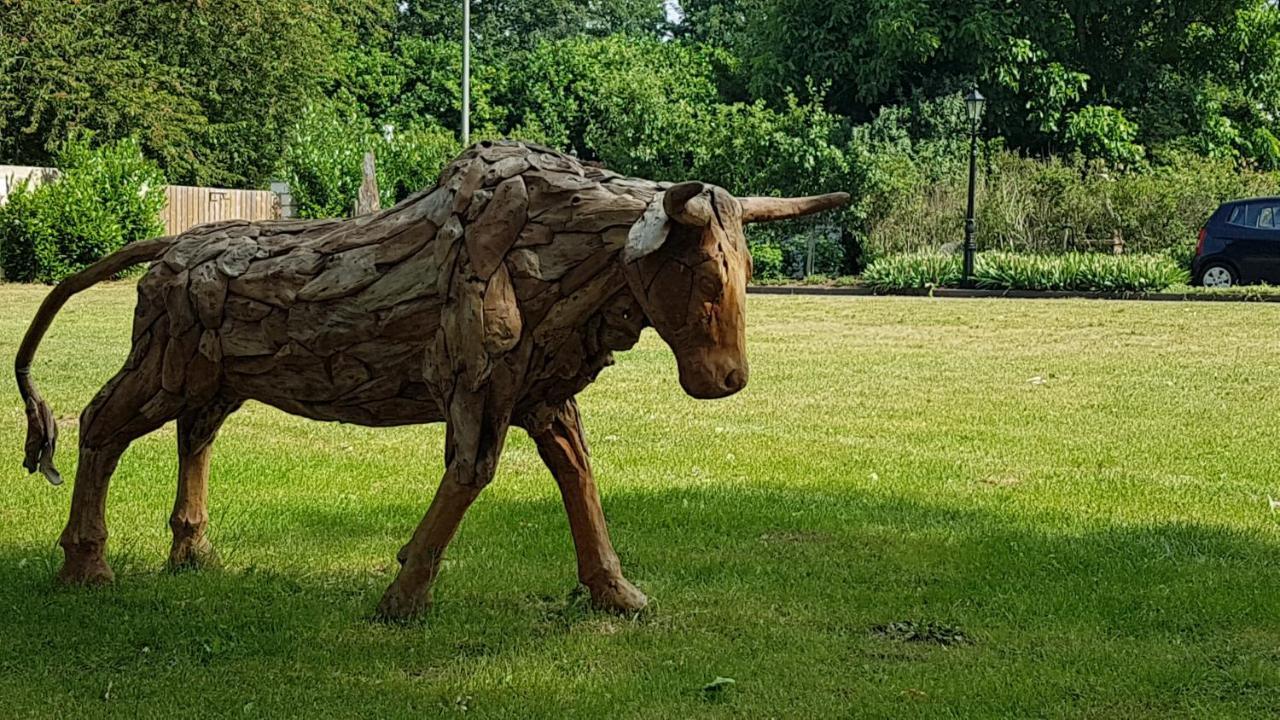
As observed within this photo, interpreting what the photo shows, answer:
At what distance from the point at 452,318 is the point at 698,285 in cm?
92

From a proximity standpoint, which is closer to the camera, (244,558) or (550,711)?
(550,711)

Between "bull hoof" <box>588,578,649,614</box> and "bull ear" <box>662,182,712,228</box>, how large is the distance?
1696 mm

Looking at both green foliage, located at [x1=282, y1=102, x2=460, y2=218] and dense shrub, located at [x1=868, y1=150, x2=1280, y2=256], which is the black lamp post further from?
green foliage, located at [x1=282, y1=102, x2=460, y2=218]

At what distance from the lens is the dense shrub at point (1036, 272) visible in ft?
76.2

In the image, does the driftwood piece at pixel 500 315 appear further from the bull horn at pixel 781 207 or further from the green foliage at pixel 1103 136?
the green foliage at pixel 1103 136

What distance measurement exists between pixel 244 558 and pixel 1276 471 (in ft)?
19.5

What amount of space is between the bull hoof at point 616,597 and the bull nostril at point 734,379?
4.04ft

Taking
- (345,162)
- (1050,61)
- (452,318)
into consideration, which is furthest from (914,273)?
(452,318)

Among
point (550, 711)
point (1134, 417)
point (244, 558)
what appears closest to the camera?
point (550, 711)

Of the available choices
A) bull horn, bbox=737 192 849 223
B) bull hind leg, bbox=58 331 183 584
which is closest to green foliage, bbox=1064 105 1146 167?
bull horn, bbox=737 192 849 223

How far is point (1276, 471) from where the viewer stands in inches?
324

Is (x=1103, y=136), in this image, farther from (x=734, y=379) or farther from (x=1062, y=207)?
(x=734, y=379)

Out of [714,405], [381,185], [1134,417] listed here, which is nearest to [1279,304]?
[1134,417]

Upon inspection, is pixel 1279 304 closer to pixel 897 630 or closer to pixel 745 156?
pixel 745 156
